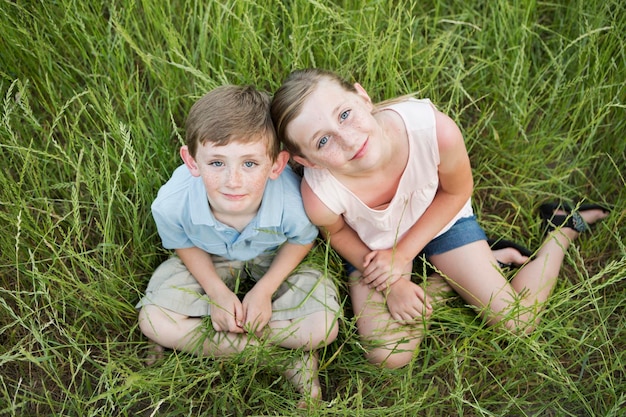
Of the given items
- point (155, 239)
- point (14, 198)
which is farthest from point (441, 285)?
point (14, 198)

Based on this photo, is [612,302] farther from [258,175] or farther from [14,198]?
[14,198]

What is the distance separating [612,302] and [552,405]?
500 millimetres

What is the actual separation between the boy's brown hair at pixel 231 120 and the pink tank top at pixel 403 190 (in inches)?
9.3

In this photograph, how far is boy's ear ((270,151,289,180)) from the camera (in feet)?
6.72

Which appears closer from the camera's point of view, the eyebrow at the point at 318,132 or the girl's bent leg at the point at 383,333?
the eyebrow at the point at 318,132

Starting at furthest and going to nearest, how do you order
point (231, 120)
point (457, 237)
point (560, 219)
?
1. point (560, 219)
2. point (457, 237)
3. point (231, 120)

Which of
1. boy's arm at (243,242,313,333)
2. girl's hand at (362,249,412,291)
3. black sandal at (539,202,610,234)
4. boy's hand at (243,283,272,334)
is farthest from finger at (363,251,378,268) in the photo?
black sandal at (539,202,610,234)

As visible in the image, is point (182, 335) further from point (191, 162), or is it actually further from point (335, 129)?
point (335, 129)

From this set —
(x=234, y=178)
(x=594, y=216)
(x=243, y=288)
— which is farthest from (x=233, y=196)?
(x=594, y=216)

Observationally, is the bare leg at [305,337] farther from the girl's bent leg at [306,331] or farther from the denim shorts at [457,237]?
the denim shorts at [457,237]

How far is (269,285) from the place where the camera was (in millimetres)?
2199

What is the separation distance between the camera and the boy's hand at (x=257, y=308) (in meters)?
2.15

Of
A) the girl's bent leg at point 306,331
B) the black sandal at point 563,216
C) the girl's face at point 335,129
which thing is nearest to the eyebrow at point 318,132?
the girl's face at point 335,129

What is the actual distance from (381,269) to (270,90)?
0.88m
